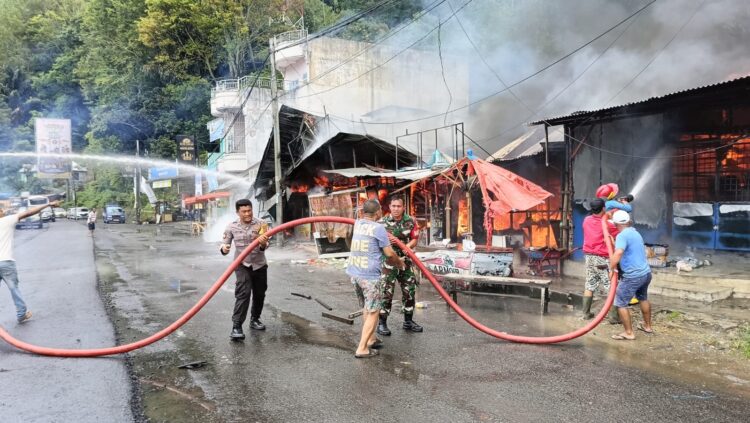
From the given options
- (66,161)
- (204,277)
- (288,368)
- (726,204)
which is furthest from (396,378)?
(66,161)

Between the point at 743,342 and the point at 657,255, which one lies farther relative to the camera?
the point at 657,255

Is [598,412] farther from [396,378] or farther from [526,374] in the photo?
[396,378]

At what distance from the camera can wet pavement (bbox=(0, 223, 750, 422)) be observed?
13.0 ft

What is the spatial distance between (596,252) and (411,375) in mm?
3718

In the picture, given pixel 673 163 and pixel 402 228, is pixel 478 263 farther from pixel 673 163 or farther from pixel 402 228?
pixel 673 163

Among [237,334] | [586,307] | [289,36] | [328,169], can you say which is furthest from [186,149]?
[586,307]

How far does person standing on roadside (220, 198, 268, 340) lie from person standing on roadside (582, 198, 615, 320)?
4642 mm

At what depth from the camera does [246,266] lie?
6312mm

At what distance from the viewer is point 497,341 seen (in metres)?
6.07

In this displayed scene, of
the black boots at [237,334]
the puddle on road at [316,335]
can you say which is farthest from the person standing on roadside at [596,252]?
the black boots at [237,334]

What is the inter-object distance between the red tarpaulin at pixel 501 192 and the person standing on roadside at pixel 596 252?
4.30m

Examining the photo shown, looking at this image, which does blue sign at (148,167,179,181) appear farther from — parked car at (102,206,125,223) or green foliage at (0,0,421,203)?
parked car at (102,206,125,223)

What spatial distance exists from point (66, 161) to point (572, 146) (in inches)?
1722

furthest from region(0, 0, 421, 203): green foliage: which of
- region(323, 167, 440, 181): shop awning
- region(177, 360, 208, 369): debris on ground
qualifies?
region(177, 360, 208, 369): debris on ground
